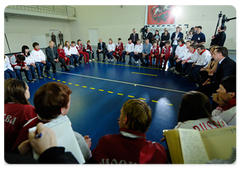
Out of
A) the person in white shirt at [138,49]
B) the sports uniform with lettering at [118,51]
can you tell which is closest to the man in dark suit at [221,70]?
the person in white shirt at [138,49]

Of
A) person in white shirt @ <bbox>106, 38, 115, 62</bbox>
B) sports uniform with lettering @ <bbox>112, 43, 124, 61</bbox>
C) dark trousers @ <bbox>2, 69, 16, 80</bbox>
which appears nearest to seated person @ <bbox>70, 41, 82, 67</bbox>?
person in white shirt @ <bbox>106, 38, 115, 62</bbox>

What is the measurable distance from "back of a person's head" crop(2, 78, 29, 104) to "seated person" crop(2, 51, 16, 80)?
3849mm

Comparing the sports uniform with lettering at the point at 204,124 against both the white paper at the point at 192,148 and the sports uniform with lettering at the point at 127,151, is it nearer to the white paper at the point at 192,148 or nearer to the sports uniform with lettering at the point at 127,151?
the white paper at the point at 192,148

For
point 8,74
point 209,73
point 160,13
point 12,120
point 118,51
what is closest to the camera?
point 12,120

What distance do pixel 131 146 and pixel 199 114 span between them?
2.74ft

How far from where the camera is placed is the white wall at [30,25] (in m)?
10.1

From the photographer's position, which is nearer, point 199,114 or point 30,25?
point 199,114

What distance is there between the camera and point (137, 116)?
1.00 m

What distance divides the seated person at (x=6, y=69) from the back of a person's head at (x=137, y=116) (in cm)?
509

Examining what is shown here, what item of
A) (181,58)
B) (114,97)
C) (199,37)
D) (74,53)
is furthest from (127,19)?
(114,97)

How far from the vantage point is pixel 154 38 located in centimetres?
919

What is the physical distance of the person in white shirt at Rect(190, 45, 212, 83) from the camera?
4168 mm

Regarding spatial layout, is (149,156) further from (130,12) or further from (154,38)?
(130,12)

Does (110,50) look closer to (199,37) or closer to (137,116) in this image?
(199,37)
